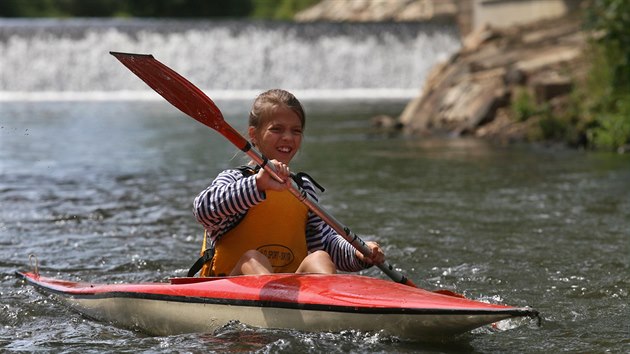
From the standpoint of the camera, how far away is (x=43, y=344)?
4312mm

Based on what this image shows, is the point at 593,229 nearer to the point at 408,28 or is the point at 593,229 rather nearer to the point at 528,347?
the point at 528,347

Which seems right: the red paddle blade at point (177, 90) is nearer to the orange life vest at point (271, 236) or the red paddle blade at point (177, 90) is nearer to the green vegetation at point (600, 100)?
the orange life vest at point (271, 236)

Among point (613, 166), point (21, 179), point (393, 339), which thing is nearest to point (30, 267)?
point (393, 339)

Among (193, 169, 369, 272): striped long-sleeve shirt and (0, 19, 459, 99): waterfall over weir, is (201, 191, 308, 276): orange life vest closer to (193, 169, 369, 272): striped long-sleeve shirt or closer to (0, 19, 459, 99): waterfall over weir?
(193, 169, 369, 272): striped long-sleeve shirt

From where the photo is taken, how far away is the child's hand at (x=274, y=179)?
4.08m

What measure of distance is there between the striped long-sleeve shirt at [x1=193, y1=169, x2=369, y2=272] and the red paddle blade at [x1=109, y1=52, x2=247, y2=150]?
0.64 ft

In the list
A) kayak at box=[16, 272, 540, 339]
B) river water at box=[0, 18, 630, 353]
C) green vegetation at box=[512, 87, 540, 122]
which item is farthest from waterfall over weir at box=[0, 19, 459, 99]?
kayak at box=[16, 272, 540, 339]

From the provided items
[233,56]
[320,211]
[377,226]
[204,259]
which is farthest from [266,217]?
[233,56]

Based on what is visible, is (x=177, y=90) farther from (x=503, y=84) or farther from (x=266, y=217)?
(x=503, y=84)

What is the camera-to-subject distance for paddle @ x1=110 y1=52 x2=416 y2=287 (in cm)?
418

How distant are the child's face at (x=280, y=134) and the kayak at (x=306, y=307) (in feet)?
1.68

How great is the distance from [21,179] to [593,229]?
5591 millimetres

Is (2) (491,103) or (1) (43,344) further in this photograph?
(2) (491,103)

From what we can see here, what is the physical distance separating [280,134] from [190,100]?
0.37 m
